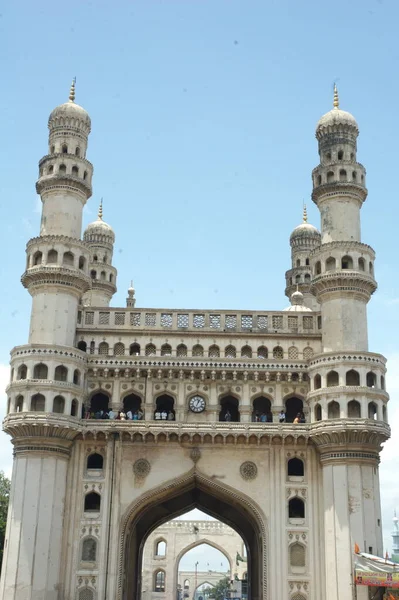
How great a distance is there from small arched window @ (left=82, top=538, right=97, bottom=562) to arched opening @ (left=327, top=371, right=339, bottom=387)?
12585 mm

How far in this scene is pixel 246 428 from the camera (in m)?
35.6

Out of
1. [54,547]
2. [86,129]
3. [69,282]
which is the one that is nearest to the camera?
[54,547]

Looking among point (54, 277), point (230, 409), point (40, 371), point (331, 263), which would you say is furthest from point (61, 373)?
point (331, 263)

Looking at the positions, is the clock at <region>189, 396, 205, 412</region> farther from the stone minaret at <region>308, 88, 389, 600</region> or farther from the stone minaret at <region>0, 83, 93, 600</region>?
the stone minaret at <region>0, 83, 93, 600</region>

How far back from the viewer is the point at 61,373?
3603 cm

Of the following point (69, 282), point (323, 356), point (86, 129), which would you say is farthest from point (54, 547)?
point (86, 129)

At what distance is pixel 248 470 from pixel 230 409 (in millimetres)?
3573

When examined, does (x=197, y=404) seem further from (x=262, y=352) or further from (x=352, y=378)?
(x=352, y=378)

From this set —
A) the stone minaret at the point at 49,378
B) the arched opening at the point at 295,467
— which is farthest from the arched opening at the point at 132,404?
the arched opening at the point at 295,467

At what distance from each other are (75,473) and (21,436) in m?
3.05

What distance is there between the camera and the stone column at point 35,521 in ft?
108

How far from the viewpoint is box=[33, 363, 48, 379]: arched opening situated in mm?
35500

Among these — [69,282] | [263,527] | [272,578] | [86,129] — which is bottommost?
[272,578]

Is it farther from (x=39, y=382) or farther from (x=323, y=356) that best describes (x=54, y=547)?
(x=323, y=356)
